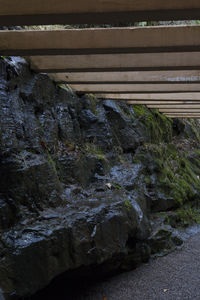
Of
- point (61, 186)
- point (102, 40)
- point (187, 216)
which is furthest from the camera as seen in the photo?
point (187, 216)

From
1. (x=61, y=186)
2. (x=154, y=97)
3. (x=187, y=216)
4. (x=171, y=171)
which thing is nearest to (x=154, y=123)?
(x=171, y=171)

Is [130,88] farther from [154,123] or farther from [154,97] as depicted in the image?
[154,123]

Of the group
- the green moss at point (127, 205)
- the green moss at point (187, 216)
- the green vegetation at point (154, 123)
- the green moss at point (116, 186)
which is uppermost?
the green vegetation at point (154, 123)

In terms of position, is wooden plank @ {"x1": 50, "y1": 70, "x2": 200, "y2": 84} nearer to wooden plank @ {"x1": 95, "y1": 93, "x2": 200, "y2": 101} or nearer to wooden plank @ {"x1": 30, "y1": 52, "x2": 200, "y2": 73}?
wooden plank @ {"x1": 30, "y1": 52, "x2": 200, "y2": 73}

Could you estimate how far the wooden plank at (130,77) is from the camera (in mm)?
4121

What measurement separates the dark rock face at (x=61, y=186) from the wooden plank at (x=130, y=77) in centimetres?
29

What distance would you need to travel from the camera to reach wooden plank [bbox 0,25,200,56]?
8.82ft

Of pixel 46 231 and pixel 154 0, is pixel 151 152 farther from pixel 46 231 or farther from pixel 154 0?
pixel 154 0

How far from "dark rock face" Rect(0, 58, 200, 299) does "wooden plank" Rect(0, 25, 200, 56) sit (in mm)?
411

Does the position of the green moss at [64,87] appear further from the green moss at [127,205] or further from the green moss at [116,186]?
the green moss at [127,205]

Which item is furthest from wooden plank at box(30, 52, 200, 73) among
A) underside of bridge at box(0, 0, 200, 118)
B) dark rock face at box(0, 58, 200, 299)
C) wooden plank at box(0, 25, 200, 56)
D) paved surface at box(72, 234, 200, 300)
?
paved surface at box(72, 234, 200, 300)

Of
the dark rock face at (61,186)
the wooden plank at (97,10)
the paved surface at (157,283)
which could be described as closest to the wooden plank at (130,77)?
the dark rock face at (61,186)

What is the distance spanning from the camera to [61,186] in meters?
3.65

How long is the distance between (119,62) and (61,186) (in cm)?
186
